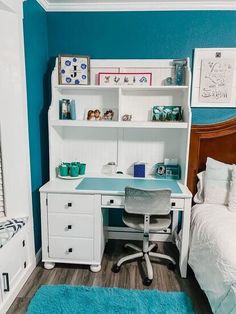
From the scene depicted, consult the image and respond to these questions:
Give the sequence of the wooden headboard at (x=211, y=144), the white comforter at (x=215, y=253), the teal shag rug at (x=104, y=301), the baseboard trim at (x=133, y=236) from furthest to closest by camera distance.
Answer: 1. the baseboard trim at (x=133, y=236)
2. the wooden headboard at (x=211, y=144)
3. the teal shag rug at (x=104, y=301)
4. the white comforter at (x=215, y=253)

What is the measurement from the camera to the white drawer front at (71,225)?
2225mm

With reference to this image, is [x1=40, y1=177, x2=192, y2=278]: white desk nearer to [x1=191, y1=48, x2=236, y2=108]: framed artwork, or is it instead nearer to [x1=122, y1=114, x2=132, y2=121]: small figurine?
[x1=122, y1=114, x2=132, y2=121]: small figurine

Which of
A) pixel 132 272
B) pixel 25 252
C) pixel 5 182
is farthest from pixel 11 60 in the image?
pixel 132 272

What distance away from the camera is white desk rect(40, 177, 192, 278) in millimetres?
2176

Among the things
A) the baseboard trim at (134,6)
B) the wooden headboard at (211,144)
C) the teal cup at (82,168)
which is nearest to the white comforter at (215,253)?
the wooden headboard at (211,144)

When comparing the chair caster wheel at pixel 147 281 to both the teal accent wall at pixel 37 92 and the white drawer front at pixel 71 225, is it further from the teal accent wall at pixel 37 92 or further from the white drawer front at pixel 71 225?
the teal accent wall at pixel 37 92

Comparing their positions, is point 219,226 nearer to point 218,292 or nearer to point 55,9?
point 218,292

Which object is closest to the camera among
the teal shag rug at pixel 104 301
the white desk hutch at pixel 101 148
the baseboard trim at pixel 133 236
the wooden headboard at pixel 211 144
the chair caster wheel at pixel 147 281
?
the teal shag rug at pixel 104 301

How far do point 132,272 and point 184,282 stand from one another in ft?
1.49

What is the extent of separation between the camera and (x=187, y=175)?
2617 mm

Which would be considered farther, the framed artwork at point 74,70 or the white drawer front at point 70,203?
the framed artwork at point 74,70

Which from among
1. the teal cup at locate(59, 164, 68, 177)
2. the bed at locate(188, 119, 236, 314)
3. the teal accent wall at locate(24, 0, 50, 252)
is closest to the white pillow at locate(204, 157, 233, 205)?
the bed at locate(188, 119, 236, 314)

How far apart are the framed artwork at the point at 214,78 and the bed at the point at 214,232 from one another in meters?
0.24

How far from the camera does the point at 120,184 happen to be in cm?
236
